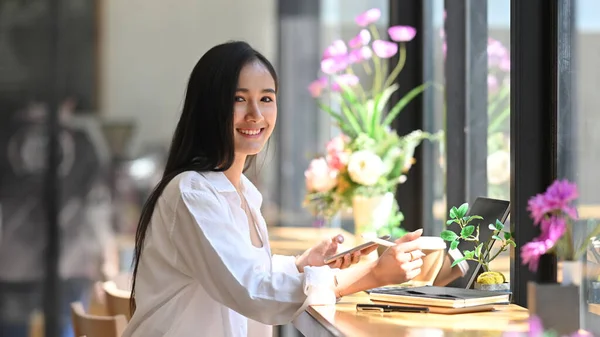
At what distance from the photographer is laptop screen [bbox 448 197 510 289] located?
2.45 meters

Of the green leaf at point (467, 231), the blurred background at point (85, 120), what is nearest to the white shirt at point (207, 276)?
the green leaf at point (467, 231)

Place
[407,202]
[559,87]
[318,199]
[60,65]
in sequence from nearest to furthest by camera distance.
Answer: [559,87], [318,199], [407,202], [60,65]

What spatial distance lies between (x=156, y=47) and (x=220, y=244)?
3.51 meters

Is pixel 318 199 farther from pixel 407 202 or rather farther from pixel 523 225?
pixel 523 225

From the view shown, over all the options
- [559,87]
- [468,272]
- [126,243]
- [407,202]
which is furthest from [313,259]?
[126,243]

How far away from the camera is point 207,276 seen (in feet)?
6.64

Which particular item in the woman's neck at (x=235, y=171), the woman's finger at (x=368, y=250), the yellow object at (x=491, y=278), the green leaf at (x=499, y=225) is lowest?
the yellow object at (x=491, y=278)

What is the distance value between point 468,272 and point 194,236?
816 millimetres

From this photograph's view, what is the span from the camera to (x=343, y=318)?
209 cm

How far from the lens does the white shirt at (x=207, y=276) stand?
200cm

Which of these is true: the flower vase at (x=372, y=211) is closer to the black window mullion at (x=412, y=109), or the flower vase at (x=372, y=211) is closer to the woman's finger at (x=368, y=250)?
the black window mullion at (x=412, y=109)

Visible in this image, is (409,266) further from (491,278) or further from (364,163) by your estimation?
(364,163)

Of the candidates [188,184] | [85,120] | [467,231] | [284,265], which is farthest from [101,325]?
[85,120]

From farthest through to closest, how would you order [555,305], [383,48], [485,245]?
1. [383,48]
2. [485,245]
3. [555,305]
